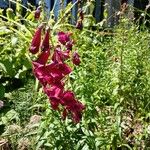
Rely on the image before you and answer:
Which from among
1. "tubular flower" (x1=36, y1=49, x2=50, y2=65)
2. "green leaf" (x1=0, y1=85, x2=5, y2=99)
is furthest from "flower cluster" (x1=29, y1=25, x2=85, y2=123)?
"green leaf" (x1=0, y1=85, x2=5, y2=99)

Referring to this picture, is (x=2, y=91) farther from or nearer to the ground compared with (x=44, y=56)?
nearer to the ground

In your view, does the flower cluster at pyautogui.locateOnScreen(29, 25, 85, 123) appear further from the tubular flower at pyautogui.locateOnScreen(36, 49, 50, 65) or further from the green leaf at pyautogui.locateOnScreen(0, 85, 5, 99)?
the green leaf at pyautogui.locateOnScreen(0, 85, 5, 99)

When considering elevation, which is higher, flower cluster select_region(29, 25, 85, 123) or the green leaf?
flower cluster select_region(29, 25, 85, 123)

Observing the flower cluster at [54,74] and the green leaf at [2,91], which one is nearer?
the flower cluster at [54,74]

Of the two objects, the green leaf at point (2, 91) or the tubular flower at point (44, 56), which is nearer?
the tubular flower at point (44, 56)

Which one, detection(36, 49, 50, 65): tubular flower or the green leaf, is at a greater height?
detection(36, 49, 50, 65): tubular flower

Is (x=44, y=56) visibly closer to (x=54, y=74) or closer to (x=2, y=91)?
(x=54, y=74)

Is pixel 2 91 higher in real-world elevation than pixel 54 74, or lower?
lower

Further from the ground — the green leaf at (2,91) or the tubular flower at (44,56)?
the tubular flower at (44,56)

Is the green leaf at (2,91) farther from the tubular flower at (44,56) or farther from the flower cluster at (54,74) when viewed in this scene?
the tubular flower at (44,56)

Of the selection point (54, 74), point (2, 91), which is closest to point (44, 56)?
point (54, 74)

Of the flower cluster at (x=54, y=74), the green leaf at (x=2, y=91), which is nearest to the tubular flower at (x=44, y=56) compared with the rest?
the flower cluster at (x=54, y=74)

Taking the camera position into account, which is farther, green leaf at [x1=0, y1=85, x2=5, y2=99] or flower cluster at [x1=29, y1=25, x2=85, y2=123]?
green leaf at [x1=0, y1=85, x2=5, y2=99]

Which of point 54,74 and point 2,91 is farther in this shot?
point 2,91
